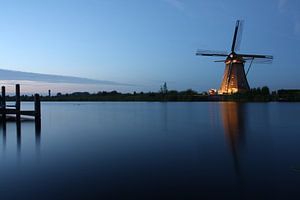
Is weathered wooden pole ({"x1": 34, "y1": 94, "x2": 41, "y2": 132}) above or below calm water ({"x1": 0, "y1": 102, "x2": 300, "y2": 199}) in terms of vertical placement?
above

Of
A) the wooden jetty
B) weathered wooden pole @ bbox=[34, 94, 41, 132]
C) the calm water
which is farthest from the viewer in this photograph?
the wooden jetty

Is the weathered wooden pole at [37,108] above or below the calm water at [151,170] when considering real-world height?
above

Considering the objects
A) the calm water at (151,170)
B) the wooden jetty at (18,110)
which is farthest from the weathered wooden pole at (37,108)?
the calm water at (151,170)

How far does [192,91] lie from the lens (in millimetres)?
84875

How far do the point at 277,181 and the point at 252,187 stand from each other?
737mm

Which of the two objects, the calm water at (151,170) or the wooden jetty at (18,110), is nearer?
the calm water at (151,170)

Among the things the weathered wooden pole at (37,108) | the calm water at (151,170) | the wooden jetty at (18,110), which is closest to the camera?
the calm water at (151,170)

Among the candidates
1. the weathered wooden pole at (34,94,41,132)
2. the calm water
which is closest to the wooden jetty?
the weathered wooden pole at (34,94,41,132)

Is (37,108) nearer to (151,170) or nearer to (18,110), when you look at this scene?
(18,110)

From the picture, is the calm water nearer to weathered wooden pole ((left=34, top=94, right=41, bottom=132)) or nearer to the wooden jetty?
weathered wooden pole ((left=34, top=94, right=41, bottom=132))

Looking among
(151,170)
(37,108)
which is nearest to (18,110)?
(37,108)

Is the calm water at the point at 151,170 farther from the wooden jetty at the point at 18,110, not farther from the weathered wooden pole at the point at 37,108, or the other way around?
the wooden jetty at the point at 18,110

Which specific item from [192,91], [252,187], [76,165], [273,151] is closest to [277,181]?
[252,187]

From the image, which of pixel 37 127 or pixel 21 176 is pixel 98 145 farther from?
pixel 37 127
